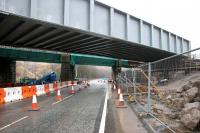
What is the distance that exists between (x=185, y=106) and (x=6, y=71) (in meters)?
45.7

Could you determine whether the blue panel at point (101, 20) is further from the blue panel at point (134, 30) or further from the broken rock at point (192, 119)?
the broken rock at point (192, 119)

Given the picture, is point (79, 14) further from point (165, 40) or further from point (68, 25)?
point (165, 40)

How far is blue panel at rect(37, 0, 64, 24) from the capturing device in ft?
64.6

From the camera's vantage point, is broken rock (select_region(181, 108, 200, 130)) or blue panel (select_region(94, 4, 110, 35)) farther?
blue panel (select_region(94, 4, 110, 35))

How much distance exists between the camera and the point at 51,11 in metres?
20.5

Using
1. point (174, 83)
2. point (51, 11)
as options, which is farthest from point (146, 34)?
point (174, 83)

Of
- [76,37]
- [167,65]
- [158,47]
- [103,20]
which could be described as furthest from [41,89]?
[167,65]

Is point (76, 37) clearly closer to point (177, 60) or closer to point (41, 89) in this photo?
point (41, 89)

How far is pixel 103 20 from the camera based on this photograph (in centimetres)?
2522

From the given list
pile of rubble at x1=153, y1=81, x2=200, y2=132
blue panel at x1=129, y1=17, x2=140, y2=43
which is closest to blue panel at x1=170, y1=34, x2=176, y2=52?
blue panel at x1=129, y1=17, x2=140, y2=43

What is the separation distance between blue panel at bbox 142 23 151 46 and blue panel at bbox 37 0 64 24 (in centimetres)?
1249

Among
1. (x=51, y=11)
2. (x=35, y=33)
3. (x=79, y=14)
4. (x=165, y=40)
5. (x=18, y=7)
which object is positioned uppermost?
(x=79, y=14)

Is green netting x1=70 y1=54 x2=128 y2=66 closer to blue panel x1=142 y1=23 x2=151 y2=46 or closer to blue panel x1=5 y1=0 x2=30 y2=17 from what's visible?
blue panel x1=142 y1=23 x2=151 y2=46

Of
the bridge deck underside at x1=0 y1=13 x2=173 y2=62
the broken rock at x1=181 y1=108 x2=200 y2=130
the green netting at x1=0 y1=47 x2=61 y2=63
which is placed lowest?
the broken rock at x1=181 y1=108 x2=200 y2=130
